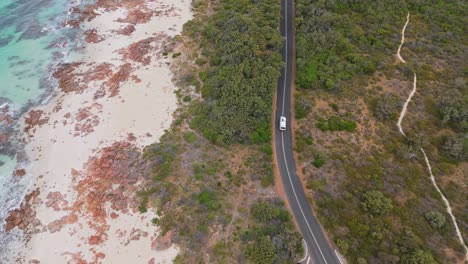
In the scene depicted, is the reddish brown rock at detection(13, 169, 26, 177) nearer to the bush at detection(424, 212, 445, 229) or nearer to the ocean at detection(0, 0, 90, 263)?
the ocean at detection(0, 0, 90, 263)

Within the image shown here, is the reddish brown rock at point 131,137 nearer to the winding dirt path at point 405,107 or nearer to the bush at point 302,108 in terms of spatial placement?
the bush at point 302,108

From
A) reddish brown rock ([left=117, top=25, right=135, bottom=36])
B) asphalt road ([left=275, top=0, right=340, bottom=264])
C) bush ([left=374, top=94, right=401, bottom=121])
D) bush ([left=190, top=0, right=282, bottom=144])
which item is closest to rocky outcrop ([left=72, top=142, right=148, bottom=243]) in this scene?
bush ([left=190, top=0, right=282, bottom=144])

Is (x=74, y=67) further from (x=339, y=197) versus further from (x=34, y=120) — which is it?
(x=339, y=197)

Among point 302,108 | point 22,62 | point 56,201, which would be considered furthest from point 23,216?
point 302,108

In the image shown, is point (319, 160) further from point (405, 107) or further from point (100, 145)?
point (100, 145)

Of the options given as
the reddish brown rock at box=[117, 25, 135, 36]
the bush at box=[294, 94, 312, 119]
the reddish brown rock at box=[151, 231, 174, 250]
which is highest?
the reddish brown rock at box=[117, 25, 135, 36]

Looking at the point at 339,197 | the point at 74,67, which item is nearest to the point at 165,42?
the point at 74,67
